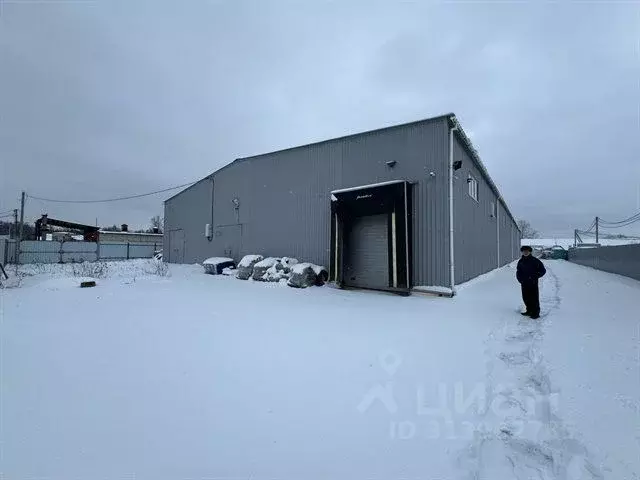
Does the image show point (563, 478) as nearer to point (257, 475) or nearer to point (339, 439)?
point (339, 439)

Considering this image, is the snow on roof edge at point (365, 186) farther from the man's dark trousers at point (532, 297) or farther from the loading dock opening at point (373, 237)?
the man's dark trousers at point (532, 297)

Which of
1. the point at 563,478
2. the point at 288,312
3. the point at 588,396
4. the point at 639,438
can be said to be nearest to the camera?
the point at 563,478

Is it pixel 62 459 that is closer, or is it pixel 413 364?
pixel 62 459

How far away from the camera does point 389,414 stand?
3053 millimetres

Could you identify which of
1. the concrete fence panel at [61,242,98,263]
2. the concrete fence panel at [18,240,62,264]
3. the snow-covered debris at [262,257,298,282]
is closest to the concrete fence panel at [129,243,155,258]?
the concrete fence panel at [61,242,98,263]

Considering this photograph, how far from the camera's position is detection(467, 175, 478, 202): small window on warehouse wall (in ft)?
40.8

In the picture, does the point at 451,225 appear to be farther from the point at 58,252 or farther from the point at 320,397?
the point at 58,252

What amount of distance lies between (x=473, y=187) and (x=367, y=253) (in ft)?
18.2

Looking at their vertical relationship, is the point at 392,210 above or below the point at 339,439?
above

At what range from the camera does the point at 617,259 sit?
605 inches

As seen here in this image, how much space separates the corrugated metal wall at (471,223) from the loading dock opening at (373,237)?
1.64 metres

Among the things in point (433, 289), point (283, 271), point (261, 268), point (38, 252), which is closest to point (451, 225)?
point (433, 289)

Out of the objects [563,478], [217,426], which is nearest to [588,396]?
[563,478]

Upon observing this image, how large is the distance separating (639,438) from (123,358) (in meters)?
5.53
